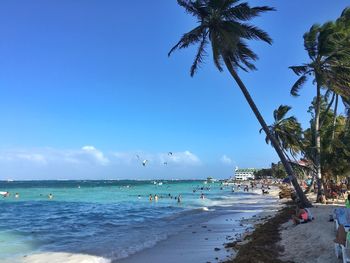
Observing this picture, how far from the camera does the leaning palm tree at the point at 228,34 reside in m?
21.2

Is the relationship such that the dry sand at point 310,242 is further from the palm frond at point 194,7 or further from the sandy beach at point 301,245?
the palm frond at point 194,7

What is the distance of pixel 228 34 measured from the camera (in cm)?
2075

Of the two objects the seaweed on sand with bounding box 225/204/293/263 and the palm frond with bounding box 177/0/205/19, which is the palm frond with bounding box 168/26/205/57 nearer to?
the palm frond with bounding box 177/0/205/19

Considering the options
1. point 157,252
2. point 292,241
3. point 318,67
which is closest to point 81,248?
point 157,252

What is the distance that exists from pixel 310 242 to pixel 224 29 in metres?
12.5

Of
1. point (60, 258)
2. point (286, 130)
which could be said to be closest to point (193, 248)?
point (60, 258)

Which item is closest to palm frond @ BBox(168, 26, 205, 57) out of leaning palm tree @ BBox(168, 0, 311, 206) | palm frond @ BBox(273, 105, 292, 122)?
leaning palm tree @ BBox(168, 0, 311, 206)

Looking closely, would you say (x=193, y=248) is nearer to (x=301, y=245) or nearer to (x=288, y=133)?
(x=301, y=245)

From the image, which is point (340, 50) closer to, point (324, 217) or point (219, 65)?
point (219, 65)

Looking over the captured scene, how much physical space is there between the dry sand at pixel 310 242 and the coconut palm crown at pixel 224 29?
9690 mm

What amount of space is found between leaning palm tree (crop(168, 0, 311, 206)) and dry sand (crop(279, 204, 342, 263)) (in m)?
7.14

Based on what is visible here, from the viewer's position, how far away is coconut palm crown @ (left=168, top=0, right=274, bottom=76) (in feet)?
69.4

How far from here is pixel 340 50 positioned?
2536 cm

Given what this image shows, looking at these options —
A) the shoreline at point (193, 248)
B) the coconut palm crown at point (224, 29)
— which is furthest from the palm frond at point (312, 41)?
the shoreline at point (193, 248)
